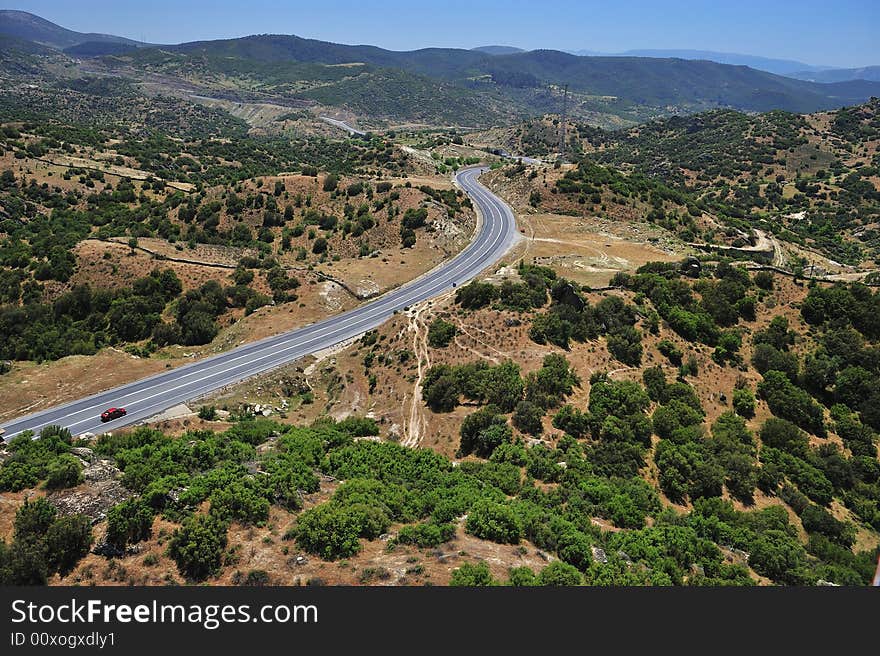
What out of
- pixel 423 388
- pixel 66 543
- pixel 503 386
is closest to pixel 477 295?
pixel 423 388

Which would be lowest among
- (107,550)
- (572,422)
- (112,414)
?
(112,414)

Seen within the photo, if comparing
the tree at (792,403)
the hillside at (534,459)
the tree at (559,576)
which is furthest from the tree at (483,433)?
the tree at (792,403)

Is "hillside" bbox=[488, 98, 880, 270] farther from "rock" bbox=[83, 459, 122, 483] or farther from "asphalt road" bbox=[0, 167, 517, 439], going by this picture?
"rock" bbox=[83, 459, 122, 483]

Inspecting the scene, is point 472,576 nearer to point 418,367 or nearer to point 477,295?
point 418,367

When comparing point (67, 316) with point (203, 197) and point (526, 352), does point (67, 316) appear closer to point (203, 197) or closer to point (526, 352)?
point (203, 197)

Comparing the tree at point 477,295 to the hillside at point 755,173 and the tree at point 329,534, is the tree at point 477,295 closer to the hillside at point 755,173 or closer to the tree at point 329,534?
the tree at point 329,534

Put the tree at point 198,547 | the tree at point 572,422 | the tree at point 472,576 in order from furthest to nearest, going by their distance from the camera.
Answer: the tree at point 572,422 → the tree at point 198,547 → the tree at point 472,576
